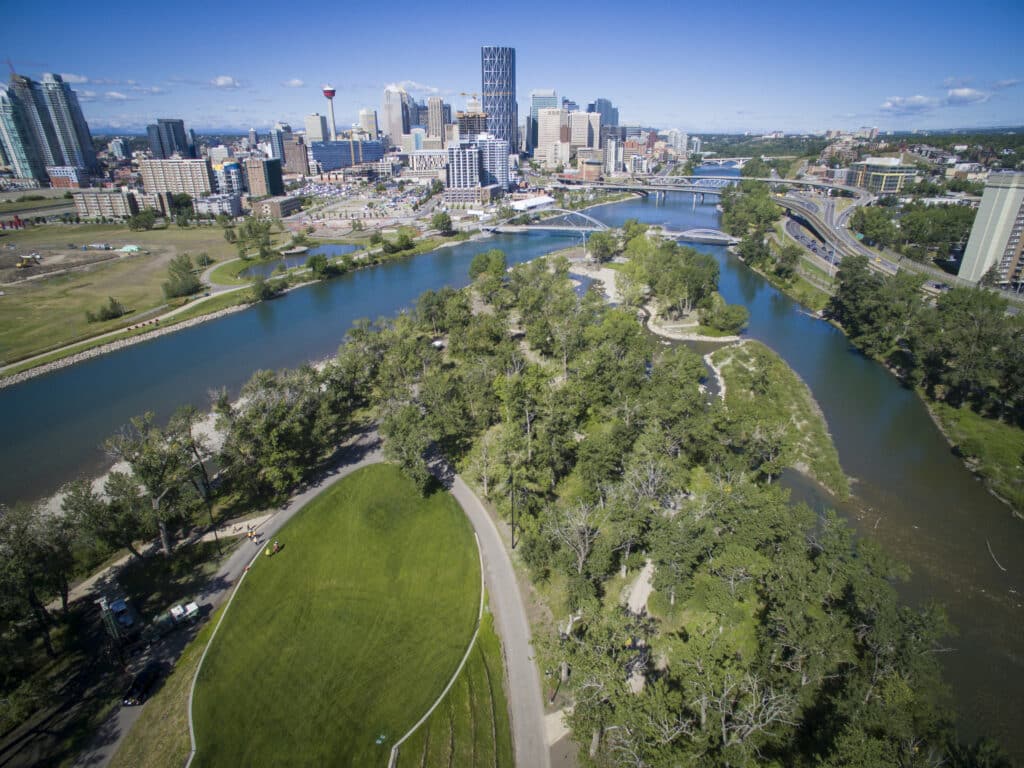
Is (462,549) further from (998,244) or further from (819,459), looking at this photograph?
(998,244)

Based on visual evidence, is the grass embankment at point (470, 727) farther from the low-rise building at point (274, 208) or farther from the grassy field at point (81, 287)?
the low-rise building at point (274, 208)

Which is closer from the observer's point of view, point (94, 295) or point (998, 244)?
point (998, 244)

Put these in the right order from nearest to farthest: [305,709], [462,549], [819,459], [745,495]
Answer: [305,709]
[745,495]
[462,549]
[819,459]

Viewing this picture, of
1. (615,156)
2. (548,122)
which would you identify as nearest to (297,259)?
(615,156)

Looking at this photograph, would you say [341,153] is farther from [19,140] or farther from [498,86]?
[19,140]

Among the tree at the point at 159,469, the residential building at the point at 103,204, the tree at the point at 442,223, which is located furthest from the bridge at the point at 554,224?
the tree at the point at 159,469

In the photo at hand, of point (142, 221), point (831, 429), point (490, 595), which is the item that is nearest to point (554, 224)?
point (831, 429)
